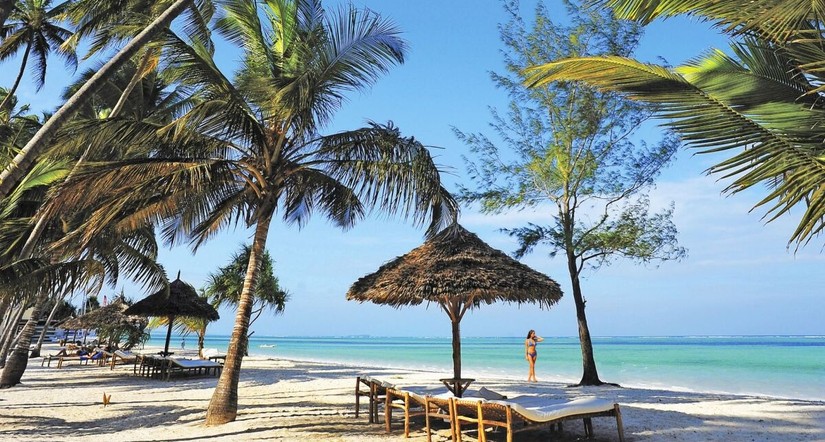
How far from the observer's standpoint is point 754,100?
10.1 ft

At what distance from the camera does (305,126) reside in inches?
302

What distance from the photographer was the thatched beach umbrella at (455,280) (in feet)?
24.2

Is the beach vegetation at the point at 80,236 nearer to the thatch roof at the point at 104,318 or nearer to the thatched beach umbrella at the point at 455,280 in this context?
the thatched beach umbrella at the point at 455,280

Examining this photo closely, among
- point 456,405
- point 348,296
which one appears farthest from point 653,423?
point 348,296

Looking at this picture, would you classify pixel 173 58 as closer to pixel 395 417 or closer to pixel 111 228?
pixel 111 228

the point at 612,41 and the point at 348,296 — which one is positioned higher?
the point at 612,41

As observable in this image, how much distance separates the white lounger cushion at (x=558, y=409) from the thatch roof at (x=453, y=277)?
195 cm

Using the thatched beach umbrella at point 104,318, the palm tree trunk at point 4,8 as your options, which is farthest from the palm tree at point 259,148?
the thatched beach umbrella at point 104,318

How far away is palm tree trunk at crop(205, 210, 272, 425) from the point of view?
7336mm

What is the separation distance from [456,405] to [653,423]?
311cm

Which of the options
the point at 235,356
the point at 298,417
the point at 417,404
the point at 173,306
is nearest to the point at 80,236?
the point at 235,356

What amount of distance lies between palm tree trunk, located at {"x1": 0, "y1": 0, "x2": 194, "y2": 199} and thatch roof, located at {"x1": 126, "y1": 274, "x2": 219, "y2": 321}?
1049 cm

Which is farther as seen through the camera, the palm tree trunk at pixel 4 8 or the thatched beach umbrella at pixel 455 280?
the thatched beach umbrella at pixel 455 280

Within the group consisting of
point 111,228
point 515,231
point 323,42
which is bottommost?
point 111,228
